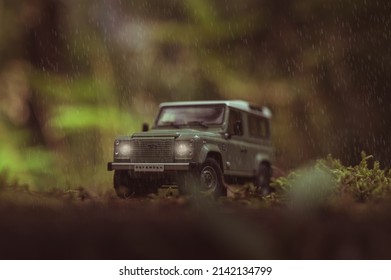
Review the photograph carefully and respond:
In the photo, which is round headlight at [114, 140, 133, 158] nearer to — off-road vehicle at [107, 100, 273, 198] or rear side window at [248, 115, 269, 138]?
off-road vehicle at [107, 100, 273, 198]

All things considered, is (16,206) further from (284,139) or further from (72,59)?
(284,139)

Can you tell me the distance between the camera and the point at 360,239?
3.03 metres

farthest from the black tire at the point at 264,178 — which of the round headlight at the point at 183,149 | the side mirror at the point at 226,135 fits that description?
the round headlight at the point at 183,149

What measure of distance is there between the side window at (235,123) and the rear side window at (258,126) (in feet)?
2.13

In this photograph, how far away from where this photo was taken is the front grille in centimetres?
882

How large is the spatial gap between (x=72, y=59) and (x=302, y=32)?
5.49 metres

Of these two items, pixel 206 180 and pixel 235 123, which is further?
pixel 235 123

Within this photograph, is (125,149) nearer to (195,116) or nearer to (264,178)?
(195,116)

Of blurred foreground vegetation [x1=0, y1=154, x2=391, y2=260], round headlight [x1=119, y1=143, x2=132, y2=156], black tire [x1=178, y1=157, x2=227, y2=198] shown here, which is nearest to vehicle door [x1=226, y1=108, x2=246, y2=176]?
black tire [x1=178, y1=157, x2=227, y2=198]

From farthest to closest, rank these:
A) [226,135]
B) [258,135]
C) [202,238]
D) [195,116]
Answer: [258,135]
[195,116]
[226,135]
[202,238]

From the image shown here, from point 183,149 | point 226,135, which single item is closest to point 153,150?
point 183,149

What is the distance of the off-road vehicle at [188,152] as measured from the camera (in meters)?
8.55

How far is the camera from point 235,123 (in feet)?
32.2

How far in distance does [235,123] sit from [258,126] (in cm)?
205
